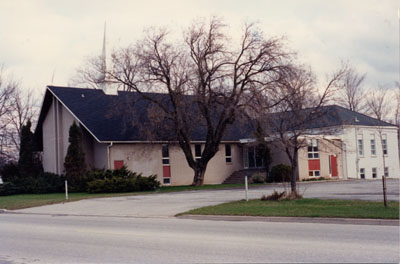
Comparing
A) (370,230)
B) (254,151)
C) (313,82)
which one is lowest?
(370,230)

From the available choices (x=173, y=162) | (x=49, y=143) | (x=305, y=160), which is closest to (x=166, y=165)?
(x=173, y=162)

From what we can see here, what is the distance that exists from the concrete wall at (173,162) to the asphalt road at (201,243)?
20907 millimetres

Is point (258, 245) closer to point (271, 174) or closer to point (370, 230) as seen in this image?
point (370, 230)

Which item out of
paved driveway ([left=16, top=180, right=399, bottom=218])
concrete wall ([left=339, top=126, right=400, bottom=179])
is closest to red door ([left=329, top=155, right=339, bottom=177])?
concrete wall ([left=339, top=126, right=400, bottom=179])

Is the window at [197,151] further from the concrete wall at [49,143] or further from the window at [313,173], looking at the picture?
the concrete wall at [49,143]

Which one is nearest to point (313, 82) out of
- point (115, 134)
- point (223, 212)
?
point (223, 212)

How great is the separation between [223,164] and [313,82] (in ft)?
62.0

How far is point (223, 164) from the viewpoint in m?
42.4

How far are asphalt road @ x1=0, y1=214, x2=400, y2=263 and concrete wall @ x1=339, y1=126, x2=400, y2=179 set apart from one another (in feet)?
95.3

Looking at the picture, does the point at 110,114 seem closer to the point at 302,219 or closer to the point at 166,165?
the point at 166,165

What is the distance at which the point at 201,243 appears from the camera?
37.9 ft

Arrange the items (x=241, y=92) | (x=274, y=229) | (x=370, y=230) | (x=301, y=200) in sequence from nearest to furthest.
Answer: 1. (x=370, y=230)
2. (x=274, y=229)
3. (x=301, y=200)
4. (x=241, y=92)

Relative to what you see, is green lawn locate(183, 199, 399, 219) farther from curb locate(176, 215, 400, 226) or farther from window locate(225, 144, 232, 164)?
window locate(225, 144, 232, 164)

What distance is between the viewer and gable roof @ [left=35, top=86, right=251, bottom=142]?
113 feet
